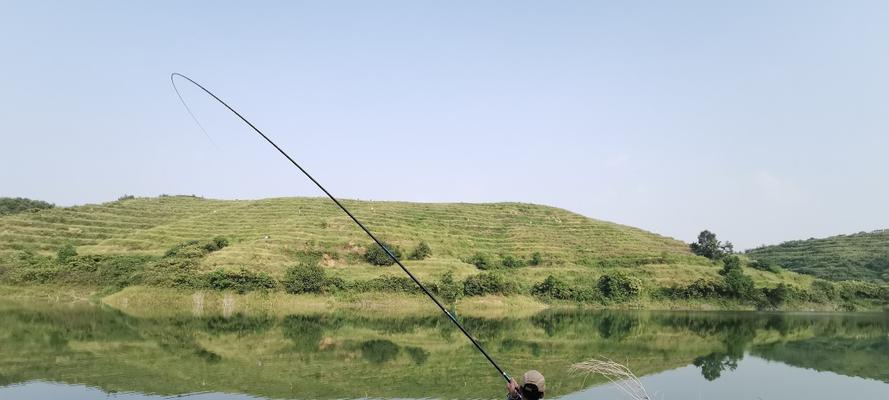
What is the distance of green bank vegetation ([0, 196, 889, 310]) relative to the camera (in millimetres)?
50750

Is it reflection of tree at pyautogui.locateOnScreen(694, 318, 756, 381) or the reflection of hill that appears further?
the reflection of hill

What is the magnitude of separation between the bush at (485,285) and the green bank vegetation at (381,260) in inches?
4.7

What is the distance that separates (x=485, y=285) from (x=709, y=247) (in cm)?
3962

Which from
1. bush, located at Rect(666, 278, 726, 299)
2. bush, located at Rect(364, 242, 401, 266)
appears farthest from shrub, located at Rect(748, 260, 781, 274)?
bush, located at Rect(364, 242, 401, 266)

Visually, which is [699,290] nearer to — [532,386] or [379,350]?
[379,350]

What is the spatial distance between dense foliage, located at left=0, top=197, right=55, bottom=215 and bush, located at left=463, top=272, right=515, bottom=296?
76.5 metres

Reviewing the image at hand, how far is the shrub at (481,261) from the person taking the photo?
65375 mm

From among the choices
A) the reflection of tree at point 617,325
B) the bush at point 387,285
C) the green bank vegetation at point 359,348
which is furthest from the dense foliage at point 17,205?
the reflection of tree at point 617,325

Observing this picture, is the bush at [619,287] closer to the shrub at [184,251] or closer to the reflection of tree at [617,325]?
the reflection of tree at [617,325]

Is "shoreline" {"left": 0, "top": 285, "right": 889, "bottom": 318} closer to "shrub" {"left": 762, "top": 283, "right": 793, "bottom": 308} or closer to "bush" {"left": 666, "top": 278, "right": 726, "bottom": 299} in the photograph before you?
"bush" {"left": 666, "top": 278, "right": 726, "bottom": 299}

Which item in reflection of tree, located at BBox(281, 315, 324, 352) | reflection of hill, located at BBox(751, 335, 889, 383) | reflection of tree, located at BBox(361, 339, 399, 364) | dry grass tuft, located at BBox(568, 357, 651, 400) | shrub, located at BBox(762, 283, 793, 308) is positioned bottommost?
reflection of hill, located at BBox(751, 335, 889, 383)

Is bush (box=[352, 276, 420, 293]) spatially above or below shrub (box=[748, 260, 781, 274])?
below

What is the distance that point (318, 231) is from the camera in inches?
2630

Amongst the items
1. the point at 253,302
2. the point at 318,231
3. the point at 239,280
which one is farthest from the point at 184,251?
the point at 318,231
